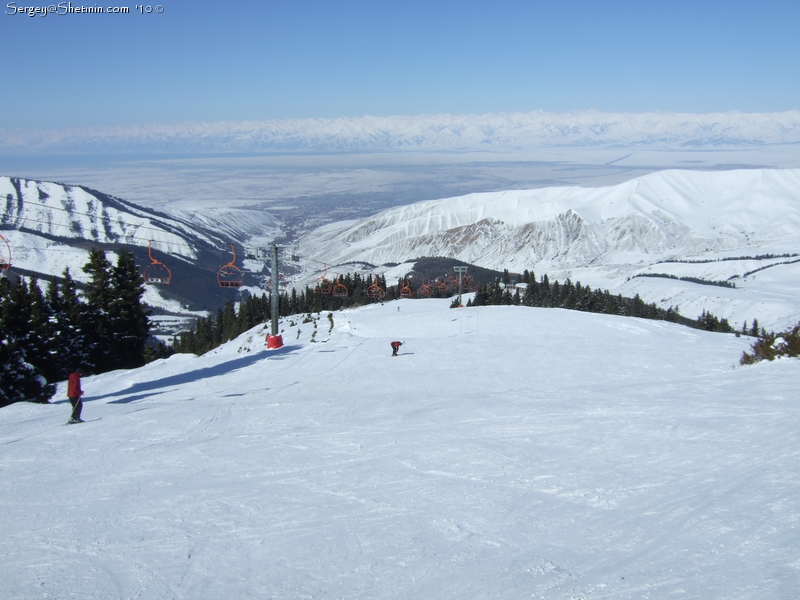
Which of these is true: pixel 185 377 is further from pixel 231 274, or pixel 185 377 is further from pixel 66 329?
pixel 66 329

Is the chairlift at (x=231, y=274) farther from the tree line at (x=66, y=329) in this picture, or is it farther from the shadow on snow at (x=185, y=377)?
the tree line at (x=66, y=329)

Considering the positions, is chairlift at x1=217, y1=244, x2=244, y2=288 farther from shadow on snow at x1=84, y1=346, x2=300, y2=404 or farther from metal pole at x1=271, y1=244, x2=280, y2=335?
shadow on snow at x1=84, y1=346, x2=300, y2=404

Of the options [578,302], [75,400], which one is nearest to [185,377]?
[75,400]

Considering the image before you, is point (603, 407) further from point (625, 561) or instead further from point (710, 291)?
point (710, 291)

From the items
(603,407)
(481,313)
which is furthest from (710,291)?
(603,407)

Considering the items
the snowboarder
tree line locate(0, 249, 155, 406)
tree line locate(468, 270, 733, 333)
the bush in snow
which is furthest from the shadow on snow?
tree line locate(468, 270, 733, 333)
